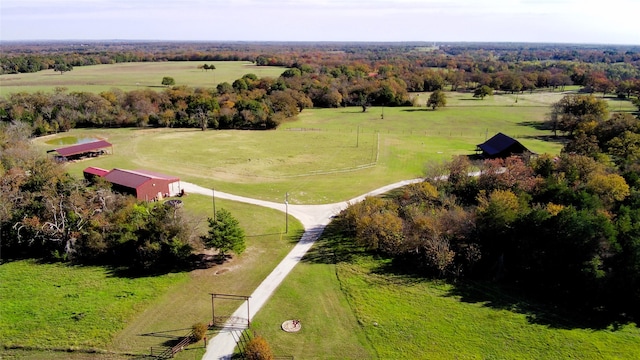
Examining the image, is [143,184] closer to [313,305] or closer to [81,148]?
[81,148]

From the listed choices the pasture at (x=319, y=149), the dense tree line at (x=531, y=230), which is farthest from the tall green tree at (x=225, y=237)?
the pasture at (x=319, y=149)

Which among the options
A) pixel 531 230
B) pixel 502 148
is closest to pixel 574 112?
pixel 502 148

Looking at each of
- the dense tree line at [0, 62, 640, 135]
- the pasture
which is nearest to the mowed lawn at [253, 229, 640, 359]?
the pasture

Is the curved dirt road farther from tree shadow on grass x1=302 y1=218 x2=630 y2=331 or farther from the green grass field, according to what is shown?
tree shadow on grass x1=302 y1=218 x2=630 y2=331

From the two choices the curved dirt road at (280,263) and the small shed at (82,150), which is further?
the small shed at (82,150)

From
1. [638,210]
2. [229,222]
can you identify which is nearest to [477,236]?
[638,210]

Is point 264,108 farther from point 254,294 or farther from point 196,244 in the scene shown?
point 254,294

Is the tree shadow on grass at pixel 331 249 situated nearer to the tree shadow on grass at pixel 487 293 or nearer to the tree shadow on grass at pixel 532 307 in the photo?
the tree shadow on grass at pixel 487 293
